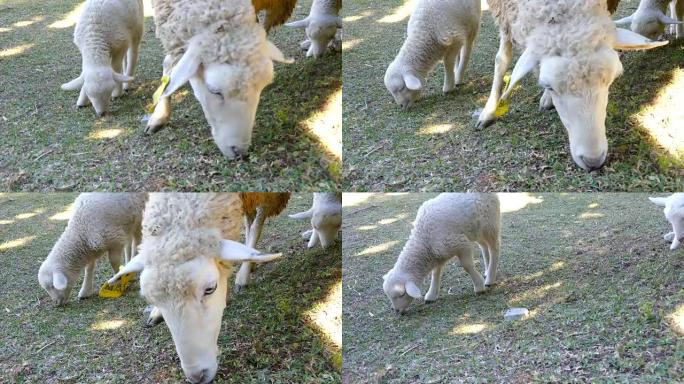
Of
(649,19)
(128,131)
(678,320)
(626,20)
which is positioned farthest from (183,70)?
(649,19)

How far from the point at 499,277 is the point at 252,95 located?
1.45 meters

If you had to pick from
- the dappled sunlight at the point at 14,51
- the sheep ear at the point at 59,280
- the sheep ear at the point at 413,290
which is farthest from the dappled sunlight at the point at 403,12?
the sheep ear at the point at 59,280

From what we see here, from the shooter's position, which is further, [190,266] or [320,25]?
[320,25]

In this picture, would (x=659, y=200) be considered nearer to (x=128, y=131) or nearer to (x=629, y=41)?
(x=629, y=41)

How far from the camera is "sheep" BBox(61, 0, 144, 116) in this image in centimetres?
269

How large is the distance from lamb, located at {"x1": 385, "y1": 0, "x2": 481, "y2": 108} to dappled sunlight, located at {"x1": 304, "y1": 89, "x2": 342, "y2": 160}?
1.34 ft

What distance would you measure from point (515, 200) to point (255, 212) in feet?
3.99

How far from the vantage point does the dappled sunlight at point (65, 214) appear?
2.80m

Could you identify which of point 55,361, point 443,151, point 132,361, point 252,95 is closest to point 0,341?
point 55,361

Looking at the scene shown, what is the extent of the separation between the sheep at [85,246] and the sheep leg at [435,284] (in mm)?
1432

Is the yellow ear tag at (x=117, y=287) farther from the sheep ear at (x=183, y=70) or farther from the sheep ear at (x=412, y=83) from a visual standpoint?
the sheep ear at (x=412, y=83)

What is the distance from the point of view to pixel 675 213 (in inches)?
108

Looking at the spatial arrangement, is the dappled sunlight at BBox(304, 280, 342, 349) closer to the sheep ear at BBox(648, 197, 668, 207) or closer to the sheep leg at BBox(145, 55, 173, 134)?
the sheep leg at BBox(145, 55, 173, 134)

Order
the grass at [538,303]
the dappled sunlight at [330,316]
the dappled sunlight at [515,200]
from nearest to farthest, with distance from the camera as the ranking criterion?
the grass at [538,303] → the dappled sunlight at [515,200] → the dappled sunlight at [330,316]
